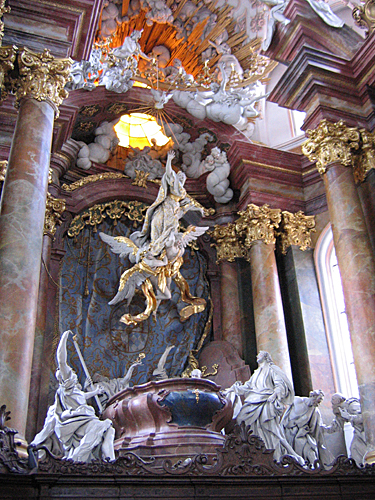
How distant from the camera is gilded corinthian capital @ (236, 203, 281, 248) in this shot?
11.7 metres

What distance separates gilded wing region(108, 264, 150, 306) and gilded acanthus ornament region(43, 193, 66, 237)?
160 cm

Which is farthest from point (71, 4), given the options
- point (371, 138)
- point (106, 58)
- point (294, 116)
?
point (294, 116)

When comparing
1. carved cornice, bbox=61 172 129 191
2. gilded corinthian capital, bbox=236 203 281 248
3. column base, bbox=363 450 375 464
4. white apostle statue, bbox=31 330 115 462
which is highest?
carved cornice, bbox=61 172 129 191

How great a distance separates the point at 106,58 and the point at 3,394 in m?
7.53

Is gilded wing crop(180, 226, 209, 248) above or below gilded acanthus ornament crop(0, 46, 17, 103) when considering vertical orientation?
below

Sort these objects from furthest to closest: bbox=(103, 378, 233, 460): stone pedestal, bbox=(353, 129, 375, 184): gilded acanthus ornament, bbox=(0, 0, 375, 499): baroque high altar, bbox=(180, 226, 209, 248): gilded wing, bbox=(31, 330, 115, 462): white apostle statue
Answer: bbox=(180, 226, 209, 248): gilded wing, bbox=(353, 129, 375, 184): gilded acanthus ornament, bbox=(103, 378, 233, 460): stone pedestal, bbox=(31, 330, 115, 462): white apostle statue, bbox=(0, 0, 375, 499): baroque high altar

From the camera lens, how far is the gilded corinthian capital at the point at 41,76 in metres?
8.22

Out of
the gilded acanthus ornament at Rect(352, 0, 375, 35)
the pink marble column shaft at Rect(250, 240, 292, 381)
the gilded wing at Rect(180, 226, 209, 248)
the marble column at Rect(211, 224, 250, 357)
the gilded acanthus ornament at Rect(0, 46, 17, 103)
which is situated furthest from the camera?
the marble column at Rect(211, 224, 250, 357)

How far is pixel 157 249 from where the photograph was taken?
35.8 feet

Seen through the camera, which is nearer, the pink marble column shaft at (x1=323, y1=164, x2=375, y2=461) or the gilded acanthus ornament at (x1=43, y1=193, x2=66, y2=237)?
the pink marble column shaft at (x1=323, y1=164, x2=375, y2=461)

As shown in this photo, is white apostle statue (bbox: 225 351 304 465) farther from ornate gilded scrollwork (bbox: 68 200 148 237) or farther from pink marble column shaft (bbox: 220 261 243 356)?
ornate gilded scrollwork (bbox: 68 200 148 237)

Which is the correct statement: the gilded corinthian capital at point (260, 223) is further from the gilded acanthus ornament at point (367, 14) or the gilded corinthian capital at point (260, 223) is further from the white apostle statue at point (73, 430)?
the white apostle statue at point (73, 430)

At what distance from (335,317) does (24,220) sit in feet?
22.1

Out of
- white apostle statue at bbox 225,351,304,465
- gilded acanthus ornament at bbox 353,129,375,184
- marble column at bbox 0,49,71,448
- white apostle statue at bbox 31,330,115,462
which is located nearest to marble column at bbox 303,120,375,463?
gilded acanthus ornament at bbox 353,129,375,184
